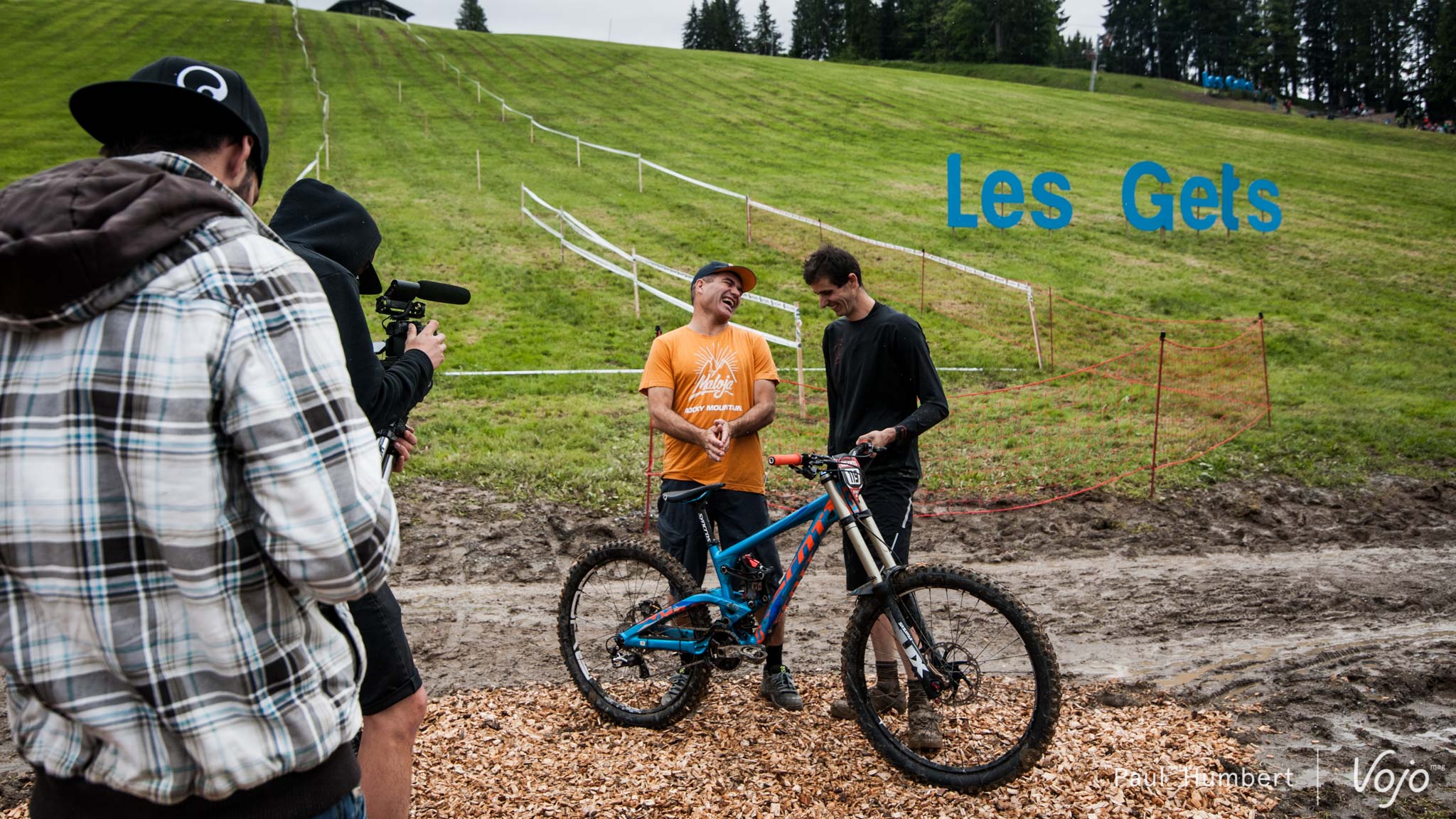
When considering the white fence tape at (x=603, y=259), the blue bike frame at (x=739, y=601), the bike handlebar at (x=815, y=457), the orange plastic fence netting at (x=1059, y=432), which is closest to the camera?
the bike handlebar at (x=815, y=457)

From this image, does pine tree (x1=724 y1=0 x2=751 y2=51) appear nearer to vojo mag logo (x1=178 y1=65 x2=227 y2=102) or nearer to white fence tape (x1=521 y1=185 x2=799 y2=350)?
white fence tape (x1=521 y1=185 x2=799 y2=350)

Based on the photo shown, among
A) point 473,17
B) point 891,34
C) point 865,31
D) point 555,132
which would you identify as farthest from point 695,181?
point 473,17

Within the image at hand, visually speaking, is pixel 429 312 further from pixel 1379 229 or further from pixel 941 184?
pixel 1379 229

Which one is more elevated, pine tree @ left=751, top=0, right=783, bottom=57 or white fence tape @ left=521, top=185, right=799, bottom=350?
pine tree @ left=751, top=0, right=783, bottom=57

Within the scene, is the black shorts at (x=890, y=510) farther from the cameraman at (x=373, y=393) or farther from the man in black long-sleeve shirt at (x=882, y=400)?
the cameraman at (x=373, y=393)

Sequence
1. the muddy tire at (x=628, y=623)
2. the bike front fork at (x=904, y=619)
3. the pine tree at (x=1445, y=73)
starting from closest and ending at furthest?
the bike front fork at (x=904, y=619), the muddy tire at (x=628, y=623), the pine tree at (x=1445, y=73)

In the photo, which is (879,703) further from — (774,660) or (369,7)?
(369,7)

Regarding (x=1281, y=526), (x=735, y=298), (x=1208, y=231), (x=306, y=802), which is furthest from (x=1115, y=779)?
(x=1208, y=231)

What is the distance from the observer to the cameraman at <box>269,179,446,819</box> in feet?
8.65

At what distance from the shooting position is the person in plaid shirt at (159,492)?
4.72 feet

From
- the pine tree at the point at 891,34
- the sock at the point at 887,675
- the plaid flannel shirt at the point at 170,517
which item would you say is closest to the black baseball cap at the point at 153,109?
the plaid flannel shirt at the point at 170,517

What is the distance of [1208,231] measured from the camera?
24.4 metres

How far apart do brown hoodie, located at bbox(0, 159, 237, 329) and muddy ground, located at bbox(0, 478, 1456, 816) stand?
3.53m

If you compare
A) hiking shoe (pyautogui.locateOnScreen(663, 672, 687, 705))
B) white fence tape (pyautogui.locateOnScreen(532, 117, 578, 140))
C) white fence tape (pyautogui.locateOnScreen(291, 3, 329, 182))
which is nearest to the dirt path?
hiking shoe (pyautogui.locateOnScreen(663, 672, 687, 705))
